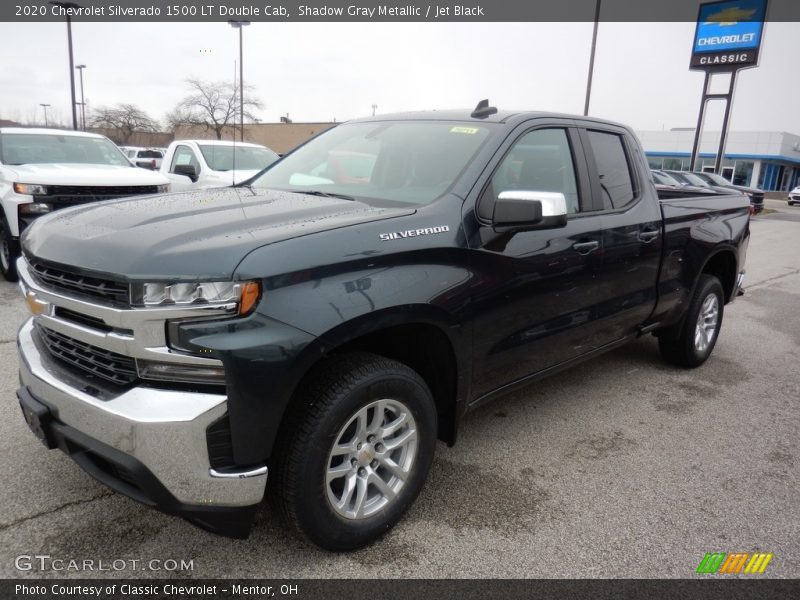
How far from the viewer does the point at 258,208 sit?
8.74ft

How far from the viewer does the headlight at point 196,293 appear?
1970 millimetres

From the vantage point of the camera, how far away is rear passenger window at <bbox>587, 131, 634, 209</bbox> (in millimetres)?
3770

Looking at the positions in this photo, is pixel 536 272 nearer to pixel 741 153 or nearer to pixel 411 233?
pixel 411 233

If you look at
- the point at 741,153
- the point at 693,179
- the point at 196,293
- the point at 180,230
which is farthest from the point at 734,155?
the point at 196,293

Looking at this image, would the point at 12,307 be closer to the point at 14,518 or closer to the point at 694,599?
the point at 14,518

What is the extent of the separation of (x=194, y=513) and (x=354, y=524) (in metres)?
0.67

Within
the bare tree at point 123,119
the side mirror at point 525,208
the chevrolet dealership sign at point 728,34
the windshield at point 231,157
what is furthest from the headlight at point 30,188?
the bare tree at point 123,119

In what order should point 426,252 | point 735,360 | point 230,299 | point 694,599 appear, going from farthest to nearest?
point 735,360 < point 426,252 < point 694,599 < point 230,299

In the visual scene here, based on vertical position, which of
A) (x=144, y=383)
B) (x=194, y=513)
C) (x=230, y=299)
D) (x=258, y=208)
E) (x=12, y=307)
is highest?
(x=258, y=208)

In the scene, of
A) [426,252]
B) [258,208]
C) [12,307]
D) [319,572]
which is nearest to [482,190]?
[426,252]

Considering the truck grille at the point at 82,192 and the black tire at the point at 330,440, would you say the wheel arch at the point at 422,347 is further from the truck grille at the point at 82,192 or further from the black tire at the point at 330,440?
the truck grille at the point at 82,192

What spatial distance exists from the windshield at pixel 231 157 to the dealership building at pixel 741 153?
4572 centimetres

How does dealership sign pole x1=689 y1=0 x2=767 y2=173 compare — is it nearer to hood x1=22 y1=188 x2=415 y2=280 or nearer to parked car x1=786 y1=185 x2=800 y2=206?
parked car x1=786 y1=185 x2=800 y2=206

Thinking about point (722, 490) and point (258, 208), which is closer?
point (258, 208)
